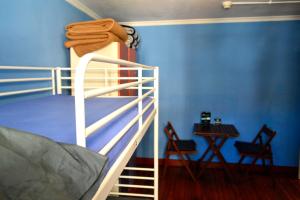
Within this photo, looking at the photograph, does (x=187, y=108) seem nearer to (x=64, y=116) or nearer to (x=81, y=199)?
(x=64, y=116)

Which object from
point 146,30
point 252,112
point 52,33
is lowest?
point 252,112

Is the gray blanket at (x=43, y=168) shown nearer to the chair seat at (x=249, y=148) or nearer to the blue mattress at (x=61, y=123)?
the blue mattress at (x=61, y=123)

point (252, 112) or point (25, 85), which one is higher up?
point (25, 85)

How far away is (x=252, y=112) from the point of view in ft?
10.6

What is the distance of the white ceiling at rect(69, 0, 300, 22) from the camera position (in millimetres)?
2432

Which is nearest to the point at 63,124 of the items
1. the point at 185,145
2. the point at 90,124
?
the point at 90,124

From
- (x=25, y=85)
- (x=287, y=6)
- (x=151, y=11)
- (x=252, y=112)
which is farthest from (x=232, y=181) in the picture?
(x=25, y=85)

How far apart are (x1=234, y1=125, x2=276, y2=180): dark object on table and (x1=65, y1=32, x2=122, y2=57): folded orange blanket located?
7.25 feet

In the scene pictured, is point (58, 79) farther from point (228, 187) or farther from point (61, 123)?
point (228, 187)

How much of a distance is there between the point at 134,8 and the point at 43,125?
2.07m

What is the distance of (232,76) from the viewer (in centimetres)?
322

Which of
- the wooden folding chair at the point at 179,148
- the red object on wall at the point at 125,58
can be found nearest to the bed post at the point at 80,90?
the red object on wall at the point at 125,58

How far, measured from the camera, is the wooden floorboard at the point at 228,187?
256 centimetres

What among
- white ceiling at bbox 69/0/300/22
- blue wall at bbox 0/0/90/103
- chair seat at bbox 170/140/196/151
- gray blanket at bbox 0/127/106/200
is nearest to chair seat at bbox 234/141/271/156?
chair seat at bbox 170/140/196/151
